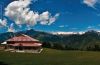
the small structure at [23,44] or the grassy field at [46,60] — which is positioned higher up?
the small structure at [23,44]

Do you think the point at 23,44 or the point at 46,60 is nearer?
the point at 46,60

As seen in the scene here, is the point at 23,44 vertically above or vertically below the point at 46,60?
above

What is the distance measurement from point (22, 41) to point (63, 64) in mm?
86728

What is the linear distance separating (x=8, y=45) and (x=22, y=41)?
8.13 m

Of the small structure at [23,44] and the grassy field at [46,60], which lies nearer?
the grassy field at [46,60]

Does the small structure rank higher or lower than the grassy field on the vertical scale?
higher

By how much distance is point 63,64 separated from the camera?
57406mm

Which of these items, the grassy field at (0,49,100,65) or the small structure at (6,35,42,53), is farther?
the small structure at (6,35,42,53)

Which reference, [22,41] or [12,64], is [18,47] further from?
[12,64]

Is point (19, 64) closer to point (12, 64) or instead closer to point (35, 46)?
point (12, 64)

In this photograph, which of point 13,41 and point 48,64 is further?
point 13,41

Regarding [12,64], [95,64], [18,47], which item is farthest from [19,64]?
[18,47]

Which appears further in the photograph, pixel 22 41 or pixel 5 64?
pixel 22 41

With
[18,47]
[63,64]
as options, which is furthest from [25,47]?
[63,64]
